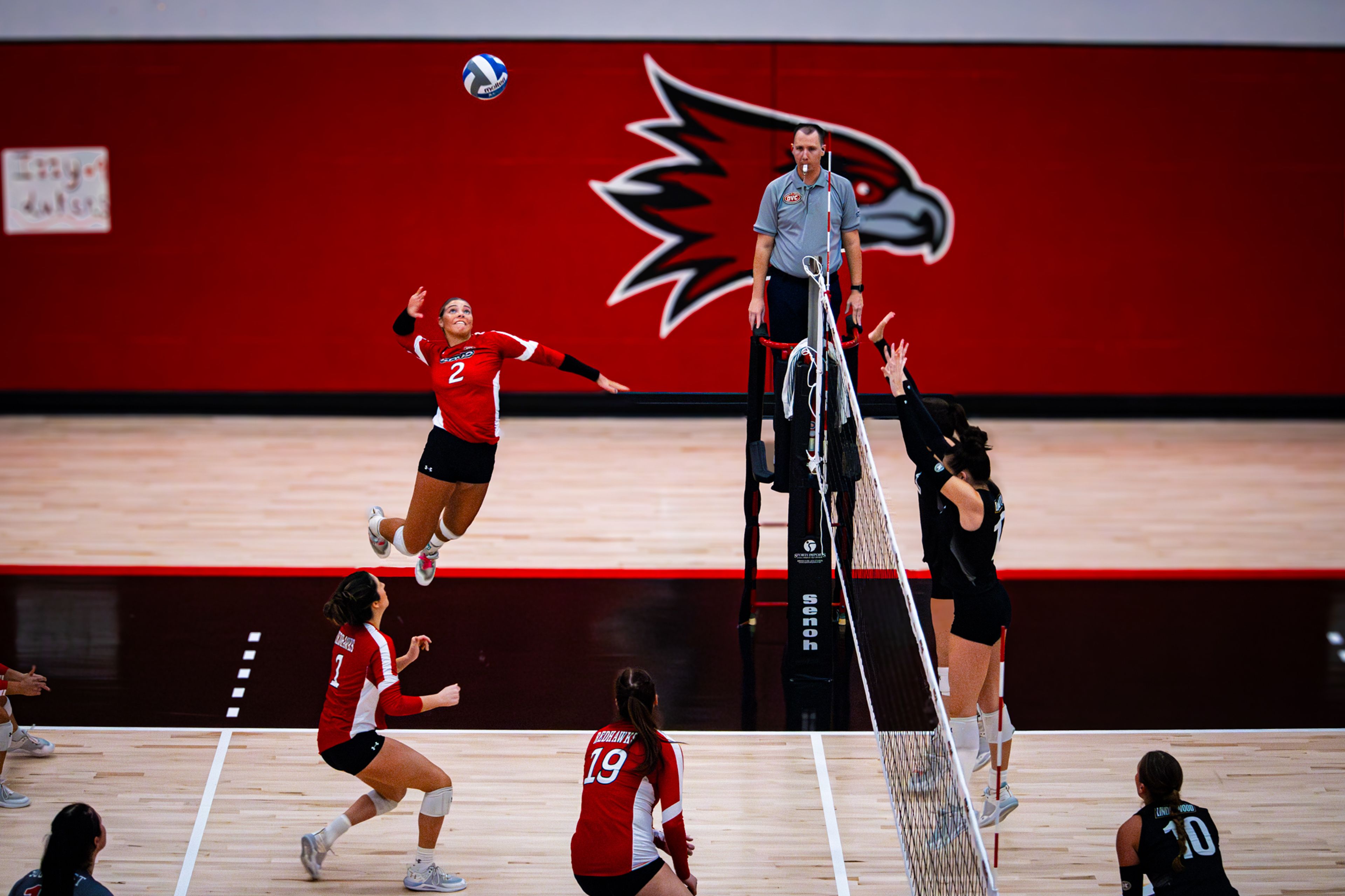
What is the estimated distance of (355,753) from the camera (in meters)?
4.64

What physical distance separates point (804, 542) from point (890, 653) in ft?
3.31

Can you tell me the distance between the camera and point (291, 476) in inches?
385

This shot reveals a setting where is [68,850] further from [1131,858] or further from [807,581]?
[807,581]

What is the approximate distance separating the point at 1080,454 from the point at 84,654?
7764 millimetres

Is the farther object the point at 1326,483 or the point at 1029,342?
the point at 1029,342

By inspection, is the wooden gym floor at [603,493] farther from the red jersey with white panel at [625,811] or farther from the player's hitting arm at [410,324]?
the red jersey with white panel at [625,811]

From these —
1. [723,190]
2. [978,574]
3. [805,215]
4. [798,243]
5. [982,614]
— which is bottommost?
[982,614]

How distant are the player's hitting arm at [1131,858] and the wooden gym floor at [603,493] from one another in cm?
312

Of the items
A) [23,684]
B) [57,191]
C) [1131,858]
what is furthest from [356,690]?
[57,191]

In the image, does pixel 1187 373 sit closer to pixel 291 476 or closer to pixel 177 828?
pixel 291 476

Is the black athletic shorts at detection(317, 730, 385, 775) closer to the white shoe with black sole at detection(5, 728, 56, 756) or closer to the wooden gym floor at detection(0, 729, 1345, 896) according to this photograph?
the wooden gym floor at detection(0, 729, 1345, 896)

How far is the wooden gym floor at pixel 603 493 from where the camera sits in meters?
8.21

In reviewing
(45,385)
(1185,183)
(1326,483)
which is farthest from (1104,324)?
(45,385)

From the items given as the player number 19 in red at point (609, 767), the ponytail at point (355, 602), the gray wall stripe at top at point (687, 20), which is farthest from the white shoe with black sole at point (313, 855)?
the gray wall stripe at top at point (687, 20)
